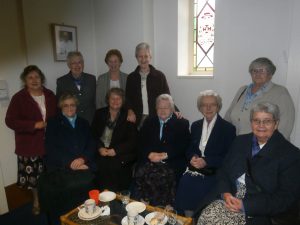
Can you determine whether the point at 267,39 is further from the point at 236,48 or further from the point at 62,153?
the point at 62,153

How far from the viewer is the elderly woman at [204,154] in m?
2.23

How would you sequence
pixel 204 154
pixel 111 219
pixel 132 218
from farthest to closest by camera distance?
pixel 204 154, pixel 111 219, pixel 132 218

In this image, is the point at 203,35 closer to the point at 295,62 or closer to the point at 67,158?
the point at 295,62

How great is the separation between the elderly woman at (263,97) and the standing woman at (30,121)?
1813 mm

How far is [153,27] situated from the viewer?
3455mm

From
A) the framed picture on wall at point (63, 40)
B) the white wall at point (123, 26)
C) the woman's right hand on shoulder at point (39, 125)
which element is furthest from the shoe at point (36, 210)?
the white wall at point (123, 26)

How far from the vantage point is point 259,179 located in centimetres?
174

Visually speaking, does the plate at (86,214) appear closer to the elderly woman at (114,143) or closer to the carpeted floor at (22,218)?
the elderly woman at (114,143)

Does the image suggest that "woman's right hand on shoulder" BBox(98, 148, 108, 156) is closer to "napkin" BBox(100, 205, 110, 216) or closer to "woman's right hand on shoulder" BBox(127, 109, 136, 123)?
"woman's right hand on shoulder" BBox(127, 109, 136, 123)

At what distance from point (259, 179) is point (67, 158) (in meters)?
1.65

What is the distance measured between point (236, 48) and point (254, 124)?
138cm

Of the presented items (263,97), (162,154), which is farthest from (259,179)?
(162,154)

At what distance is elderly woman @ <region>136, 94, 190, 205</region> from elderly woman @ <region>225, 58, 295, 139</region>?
1.69ft

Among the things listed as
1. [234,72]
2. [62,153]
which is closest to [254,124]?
[234,72]
